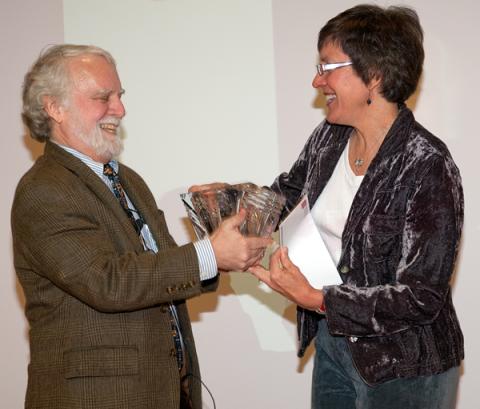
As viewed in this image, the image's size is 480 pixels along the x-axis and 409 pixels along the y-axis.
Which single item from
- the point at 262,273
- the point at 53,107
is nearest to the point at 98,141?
the point at 53,107

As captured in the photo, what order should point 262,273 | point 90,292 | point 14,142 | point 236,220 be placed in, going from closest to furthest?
point 90,292
point 236,220
point 262,273
point 14,142

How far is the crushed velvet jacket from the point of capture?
1.93m

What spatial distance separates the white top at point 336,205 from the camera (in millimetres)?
2197

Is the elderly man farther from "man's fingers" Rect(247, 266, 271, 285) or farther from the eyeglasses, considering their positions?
the eyeglasses


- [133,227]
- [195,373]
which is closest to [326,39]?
[133,227]

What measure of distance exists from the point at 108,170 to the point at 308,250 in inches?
28.6

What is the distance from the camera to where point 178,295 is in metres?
1.97

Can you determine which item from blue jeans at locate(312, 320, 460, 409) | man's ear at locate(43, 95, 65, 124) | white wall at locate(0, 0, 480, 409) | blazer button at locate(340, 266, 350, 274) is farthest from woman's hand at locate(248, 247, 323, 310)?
white wall at locate(0, 0, 480, 409)

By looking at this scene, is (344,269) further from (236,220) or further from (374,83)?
(374,83)

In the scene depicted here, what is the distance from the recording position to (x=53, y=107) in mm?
2129

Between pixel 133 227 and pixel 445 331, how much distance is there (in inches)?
40.1

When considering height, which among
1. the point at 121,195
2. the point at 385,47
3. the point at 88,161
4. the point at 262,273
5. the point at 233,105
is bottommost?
the point at 262,273

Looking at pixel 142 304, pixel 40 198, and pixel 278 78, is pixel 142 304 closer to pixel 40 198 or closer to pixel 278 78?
pixel 40 198

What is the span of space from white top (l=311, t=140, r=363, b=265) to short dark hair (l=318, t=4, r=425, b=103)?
29 centimetres
